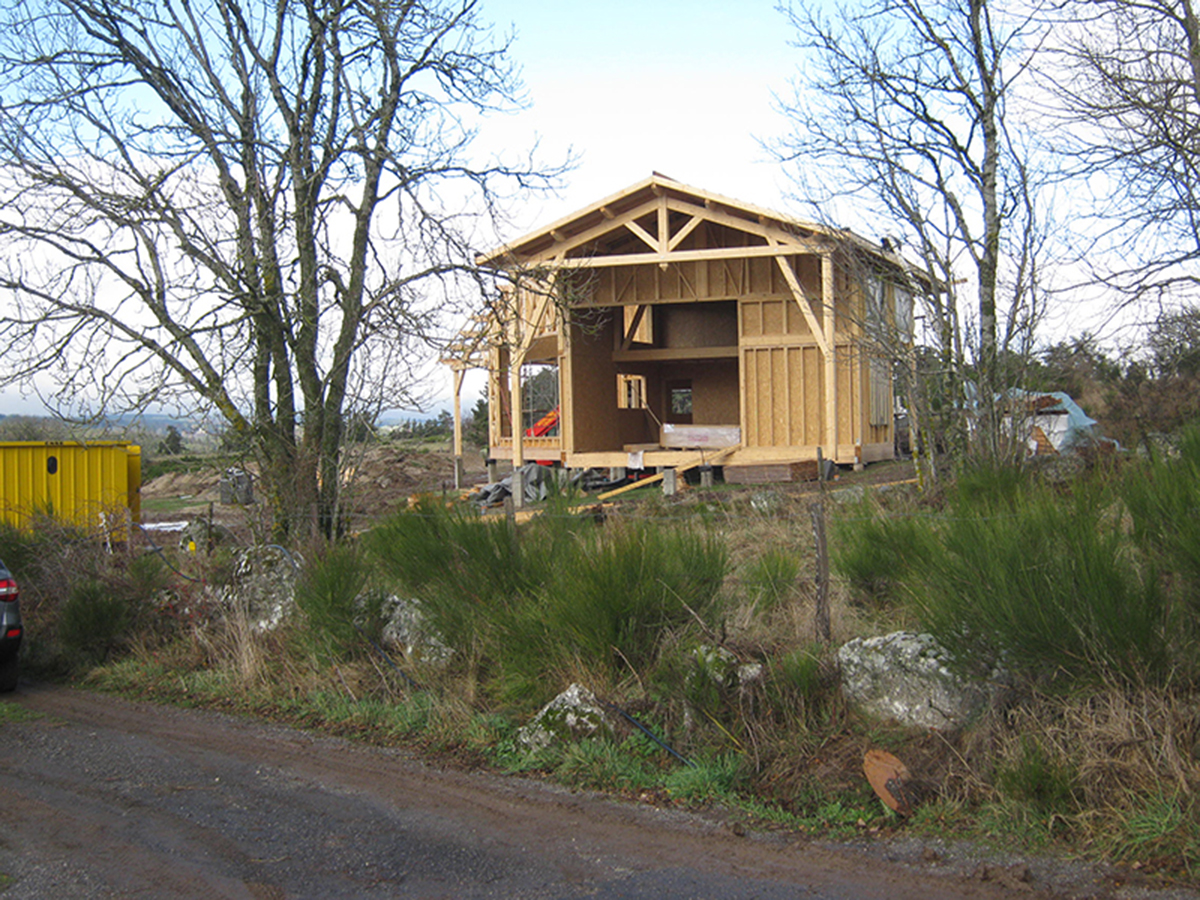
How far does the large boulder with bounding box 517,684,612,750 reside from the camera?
603 centimetres

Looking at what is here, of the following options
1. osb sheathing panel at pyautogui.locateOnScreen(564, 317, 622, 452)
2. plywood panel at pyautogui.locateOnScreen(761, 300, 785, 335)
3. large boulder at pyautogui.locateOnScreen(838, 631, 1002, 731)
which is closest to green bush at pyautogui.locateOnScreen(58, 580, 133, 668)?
large boulder at pyautogui.locateOnScreen(838, 631, 1002, 731)

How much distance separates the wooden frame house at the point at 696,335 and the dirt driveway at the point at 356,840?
10.1m

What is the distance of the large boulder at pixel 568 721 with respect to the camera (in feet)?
19.8

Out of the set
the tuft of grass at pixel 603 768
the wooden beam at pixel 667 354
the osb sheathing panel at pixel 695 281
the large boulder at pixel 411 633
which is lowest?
the tuft of grass at pixel 603 768

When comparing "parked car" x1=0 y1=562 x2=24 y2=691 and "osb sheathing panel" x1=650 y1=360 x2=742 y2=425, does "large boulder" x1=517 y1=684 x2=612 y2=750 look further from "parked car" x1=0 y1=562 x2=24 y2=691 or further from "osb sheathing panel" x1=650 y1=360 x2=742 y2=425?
"osb sheathing panel" x1=650 y1=360 x2=742 y2=425

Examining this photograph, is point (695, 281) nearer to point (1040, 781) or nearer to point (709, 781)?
point (709, 781)

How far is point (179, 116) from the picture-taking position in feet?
34.8

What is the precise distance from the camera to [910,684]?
557cm

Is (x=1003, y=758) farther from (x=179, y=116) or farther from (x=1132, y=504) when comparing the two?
(x=179, y=116)

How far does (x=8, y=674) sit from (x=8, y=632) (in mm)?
403

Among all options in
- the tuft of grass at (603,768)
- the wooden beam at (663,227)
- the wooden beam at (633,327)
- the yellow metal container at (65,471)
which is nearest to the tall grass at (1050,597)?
the tuft of grass at (603,768)

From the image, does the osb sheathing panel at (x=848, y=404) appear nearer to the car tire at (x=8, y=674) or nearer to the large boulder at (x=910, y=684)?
the large boulder at (x=910, y=684)

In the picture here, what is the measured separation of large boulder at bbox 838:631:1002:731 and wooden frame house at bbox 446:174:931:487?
1003cm

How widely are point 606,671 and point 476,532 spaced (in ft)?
6.53
